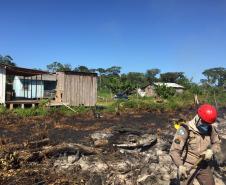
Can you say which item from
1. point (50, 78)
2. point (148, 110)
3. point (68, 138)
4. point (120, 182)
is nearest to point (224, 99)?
point (148, 110)

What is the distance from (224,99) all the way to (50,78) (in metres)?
18.9

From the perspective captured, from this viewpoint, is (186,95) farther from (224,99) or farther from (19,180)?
(19,180)

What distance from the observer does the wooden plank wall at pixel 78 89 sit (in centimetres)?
2308

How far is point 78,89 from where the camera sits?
23.6m

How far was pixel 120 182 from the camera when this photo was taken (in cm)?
696

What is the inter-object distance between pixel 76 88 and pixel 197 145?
19.3m

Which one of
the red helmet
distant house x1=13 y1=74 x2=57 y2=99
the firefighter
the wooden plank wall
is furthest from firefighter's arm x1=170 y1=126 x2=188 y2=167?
distant house x1=13 y1=74 x2=57 y2=99

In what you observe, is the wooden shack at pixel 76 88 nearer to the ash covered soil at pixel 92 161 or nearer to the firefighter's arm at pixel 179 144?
the ash covered soil at pixel 92 161

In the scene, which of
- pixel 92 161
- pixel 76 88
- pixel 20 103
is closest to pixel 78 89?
pixel 76 88

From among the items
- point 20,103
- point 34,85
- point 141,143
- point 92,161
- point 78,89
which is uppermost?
point 34,85

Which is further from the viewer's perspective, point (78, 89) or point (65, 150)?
point (78, 89)

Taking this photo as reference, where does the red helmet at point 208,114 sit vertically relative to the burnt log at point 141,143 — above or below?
above

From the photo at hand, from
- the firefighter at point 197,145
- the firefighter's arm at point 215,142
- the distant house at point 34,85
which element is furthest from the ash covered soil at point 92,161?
the distant house at point 34,85

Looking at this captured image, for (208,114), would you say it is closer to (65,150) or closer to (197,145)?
(197,145)
